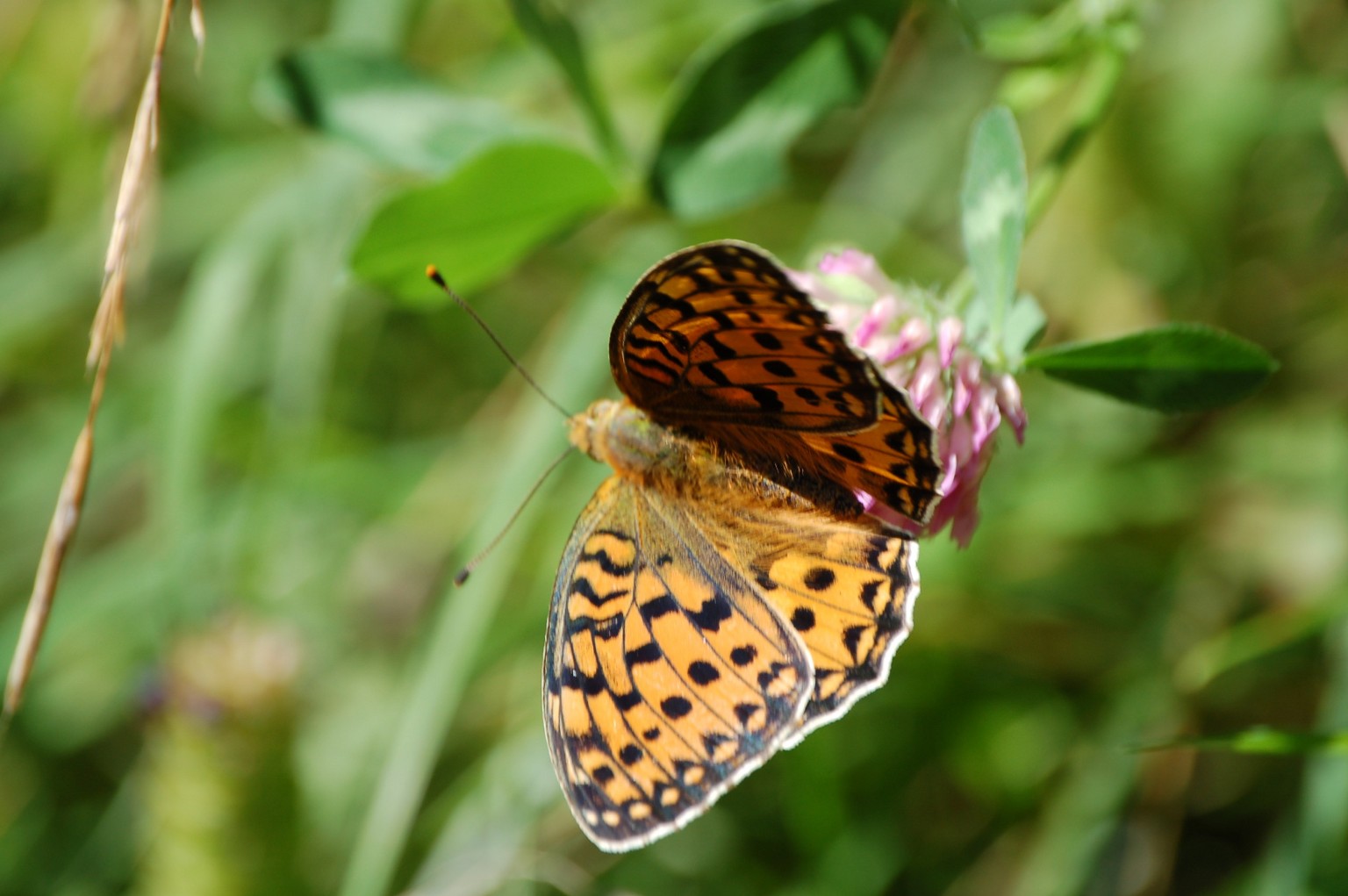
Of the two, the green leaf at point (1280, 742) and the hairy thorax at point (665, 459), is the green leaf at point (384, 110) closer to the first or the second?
the hairy thorax at point (665, 459)

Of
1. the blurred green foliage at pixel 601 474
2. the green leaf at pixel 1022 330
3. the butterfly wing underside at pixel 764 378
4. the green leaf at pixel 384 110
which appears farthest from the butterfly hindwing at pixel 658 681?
the green leaf at pixel 384 110

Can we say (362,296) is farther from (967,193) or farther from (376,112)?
(967,193)

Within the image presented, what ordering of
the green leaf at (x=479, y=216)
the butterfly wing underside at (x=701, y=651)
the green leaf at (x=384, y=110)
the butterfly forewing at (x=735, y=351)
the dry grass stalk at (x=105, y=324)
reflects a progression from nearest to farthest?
the butterfly forewing at (x=735, y=351), the butterfly wing underside at (x=701, y=651), the dry grass stalk at (x=105, y=324), the green leaf at (x=479, y=216), the green leaf at (x=384, y=110)

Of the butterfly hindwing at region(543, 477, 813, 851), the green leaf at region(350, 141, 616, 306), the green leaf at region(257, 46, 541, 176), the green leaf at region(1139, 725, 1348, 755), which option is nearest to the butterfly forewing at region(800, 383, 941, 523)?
the butterfly hindwing at region(543, 477, 813, 851)

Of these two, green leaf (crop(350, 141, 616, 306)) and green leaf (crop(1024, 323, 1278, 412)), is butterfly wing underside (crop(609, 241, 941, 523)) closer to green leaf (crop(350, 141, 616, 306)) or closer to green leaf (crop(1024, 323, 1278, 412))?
green leaf (crop(1024, 323, 1278, 412))

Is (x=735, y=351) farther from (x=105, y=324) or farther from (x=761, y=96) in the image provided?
(x=105, y=324)

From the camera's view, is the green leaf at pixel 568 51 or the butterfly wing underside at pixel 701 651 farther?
the green leaf at pixel 568 51

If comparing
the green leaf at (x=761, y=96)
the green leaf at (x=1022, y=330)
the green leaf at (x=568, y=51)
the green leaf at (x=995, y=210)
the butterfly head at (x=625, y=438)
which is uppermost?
the green leaf at (x=568, y=51)

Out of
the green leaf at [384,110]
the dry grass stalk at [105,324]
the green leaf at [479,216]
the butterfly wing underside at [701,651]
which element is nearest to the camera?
the butterfly wing underside at [701,651]
